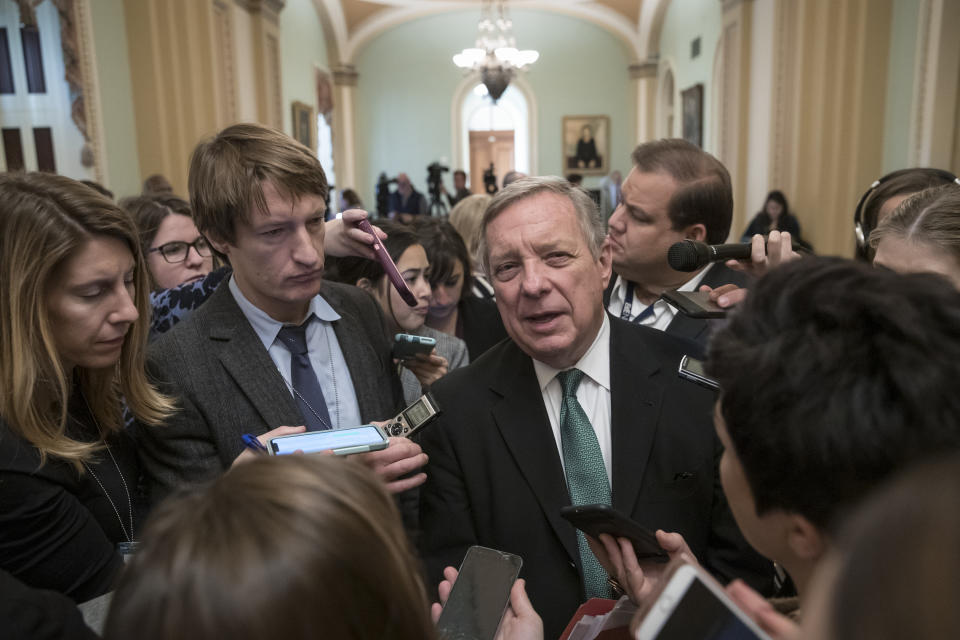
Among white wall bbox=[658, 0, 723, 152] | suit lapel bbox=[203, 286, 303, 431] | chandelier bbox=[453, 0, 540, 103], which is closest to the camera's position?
suit lapel bbox=[203, 286, 303, 431]

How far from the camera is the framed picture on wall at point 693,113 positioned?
40.9ft

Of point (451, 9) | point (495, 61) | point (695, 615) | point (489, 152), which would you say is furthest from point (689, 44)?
point (695, 615)

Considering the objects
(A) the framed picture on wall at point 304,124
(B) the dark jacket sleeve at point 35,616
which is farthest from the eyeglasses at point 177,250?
(A) the framed picture on wall at point 304,124

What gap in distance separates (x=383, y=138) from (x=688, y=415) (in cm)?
1644

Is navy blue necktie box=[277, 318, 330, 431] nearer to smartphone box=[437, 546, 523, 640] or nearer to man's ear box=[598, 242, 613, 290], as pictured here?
smartphone box=[437, 546, 523, 640]

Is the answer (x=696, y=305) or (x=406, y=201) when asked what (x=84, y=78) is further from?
(x=406, y=201)

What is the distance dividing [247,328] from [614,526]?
1062 millimetres

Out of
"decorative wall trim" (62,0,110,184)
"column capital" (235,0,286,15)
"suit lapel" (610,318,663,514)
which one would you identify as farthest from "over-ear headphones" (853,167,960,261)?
"column capital" (235,0,286,15)

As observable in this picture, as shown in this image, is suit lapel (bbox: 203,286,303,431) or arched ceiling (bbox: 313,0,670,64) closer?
suit lapel (bbox: 203,286,303,431)

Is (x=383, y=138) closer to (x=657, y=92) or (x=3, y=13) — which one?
(x=657, y=92)

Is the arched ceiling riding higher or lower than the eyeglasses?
higher

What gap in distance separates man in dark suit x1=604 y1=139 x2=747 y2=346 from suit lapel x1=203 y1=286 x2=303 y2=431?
1.49 meters

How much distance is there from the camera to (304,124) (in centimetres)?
1258

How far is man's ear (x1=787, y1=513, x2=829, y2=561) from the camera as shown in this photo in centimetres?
87
